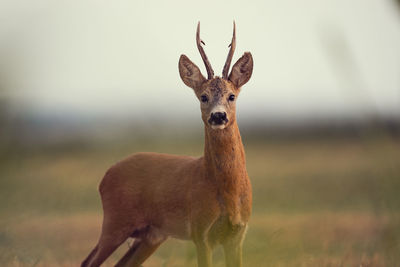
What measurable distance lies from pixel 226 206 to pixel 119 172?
638mm

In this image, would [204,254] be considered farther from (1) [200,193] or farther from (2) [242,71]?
(2) [242,71]

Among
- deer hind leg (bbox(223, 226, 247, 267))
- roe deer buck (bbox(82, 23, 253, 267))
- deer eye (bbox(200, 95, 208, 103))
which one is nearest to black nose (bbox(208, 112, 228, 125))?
roe deer buck (bbox(82, 23, 253, 267))

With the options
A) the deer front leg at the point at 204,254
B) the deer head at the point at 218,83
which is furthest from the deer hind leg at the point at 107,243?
the deer head at the point at 218,83

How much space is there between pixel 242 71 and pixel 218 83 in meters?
0.09

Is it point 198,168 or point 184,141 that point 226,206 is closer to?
point 198,168

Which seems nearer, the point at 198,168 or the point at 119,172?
the point at 198,168

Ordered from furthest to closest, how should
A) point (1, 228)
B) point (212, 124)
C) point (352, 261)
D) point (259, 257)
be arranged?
1. point (212, 124)
2. point (1, 228)
3. point (352, 261)
4. point (259, 257)

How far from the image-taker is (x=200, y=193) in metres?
1.61

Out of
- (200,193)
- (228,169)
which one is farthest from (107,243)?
(228,169)

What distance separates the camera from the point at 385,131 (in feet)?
1.34

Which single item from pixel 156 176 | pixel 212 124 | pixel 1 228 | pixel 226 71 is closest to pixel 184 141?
pixel 1 228

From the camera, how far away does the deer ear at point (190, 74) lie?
1.59 metres

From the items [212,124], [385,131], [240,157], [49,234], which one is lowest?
[49,234]

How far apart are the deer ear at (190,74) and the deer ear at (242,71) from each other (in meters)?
0.11
